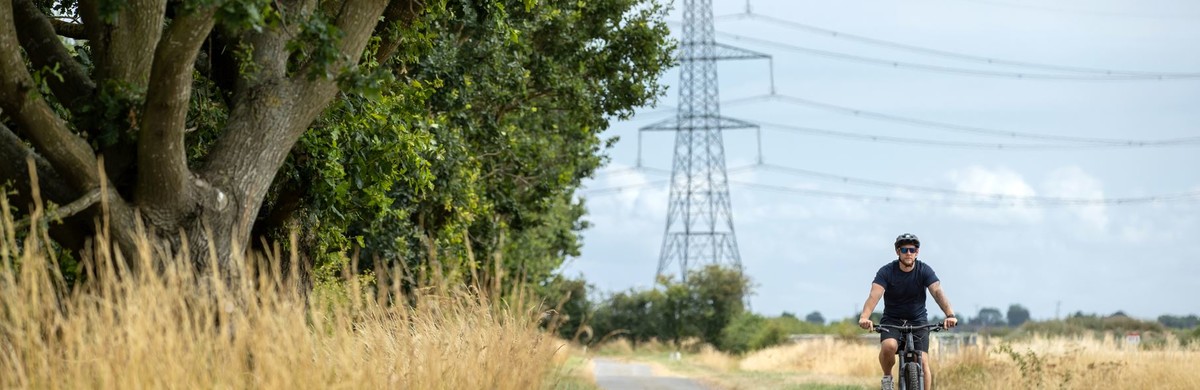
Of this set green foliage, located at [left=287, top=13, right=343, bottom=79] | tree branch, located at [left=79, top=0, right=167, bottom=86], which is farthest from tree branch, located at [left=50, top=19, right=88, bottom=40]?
green foliage, located at [left=287, top=13, right=343, bottom=79]

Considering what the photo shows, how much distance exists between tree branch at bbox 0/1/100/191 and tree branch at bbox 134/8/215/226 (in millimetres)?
455

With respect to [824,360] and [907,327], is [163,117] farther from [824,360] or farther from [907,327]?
[824,360]

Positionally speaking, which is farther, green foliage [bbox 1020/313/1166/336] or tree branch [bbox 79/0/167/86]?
green foliage [bbox 1020/313/1166/336]

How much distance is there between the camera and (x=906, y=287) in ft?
43.0

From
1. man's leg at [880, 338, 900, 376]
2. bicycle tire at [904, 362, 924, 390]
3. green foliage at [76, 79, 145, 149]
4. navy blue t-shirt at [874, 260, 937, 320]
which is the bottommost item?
bicycle tire at [904, 362, 924, 390]

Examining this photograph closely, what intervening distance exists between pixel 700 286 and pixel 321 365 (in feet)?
197

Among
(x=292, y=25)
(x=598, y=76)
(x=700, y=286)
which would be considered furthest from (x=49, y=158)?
(x=700, y=286)

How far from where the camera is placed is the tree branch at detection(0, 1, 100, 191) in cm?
1069

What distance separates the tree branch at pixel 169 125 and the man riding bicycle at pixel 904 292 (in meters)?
5.76

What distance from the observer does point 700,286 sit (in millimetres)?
68000

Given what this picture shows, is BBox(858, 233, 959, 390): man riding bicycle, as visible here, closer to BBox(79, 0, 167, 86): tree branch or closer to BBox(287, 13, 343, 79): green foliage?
BBox(287, 13, 343, 79): green foliage

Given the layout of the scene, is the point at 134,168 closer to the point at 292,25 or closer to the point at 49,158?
the point at 49,158

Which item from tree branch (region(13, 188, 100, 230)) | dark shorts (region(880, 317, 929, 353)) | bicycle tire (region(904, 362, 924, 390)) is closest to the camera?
tree branch (region(13, 188, 100, 230))

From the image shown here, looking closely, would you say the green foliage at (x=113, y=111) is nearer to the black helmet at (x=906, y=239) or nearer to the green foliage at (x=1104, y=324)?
the black helmet at (x=906, y=239)
